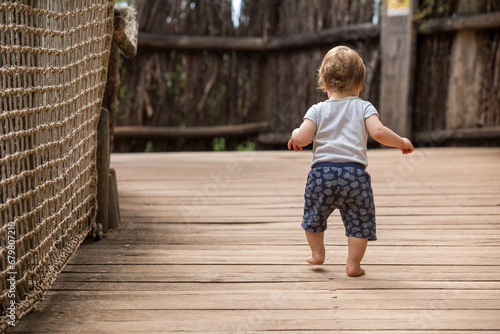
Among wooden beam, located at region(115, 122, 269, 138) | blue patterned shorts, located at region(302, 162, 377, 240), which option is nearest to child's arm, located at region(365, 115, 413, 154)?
blue patterned shorts, located at region(302, 162, 377, 240)

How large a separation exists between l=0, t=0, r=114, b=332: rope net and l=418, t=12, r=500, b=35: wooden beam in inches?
151

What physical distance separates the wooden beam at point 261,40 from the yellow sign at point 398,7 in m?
0.19

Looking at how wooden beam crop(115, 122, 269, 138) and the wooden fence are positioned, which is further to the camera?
wooden beam crop(115, 122, 269, 138)

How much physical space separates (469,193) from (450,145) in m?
2.51

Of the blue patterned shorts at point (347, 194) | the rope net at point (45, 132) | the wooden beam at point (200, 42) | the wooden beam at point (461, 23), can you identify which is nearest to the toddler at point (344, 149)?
the blue patterned shorts at point (347, 194)

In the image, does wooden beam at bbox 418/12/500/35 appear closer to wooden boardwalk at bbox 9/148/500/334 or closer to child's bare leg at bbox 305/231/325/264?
wooden boardwalk at bbox 9/148/500/334

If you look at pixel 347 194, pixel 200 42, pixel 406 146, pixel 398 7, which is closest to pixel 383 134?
pixel 406 146

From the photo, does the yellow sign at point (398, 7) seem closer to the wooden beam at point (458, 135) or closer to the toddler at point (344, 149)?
the wooden beam at point (458, 135)

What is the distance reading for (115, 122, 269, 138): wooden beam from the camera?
6.19 m

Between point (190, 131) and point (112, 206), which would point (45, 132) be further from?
point (190, 131)

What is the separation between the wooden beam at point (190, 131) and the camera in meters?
6.19

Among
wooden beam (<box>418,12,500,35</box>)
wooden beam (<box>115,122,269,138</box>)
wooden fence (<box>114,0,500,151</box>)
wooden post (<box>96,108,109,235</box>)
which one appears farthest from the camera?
wooden beam (<box>115,122,269,138</box>)

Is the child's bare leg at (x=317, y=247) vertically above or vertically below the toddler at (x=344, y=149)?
below

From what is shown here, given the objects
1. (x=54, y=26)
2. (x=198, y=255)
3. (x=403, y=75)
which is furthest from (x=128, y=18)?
(x=403, y=75)
